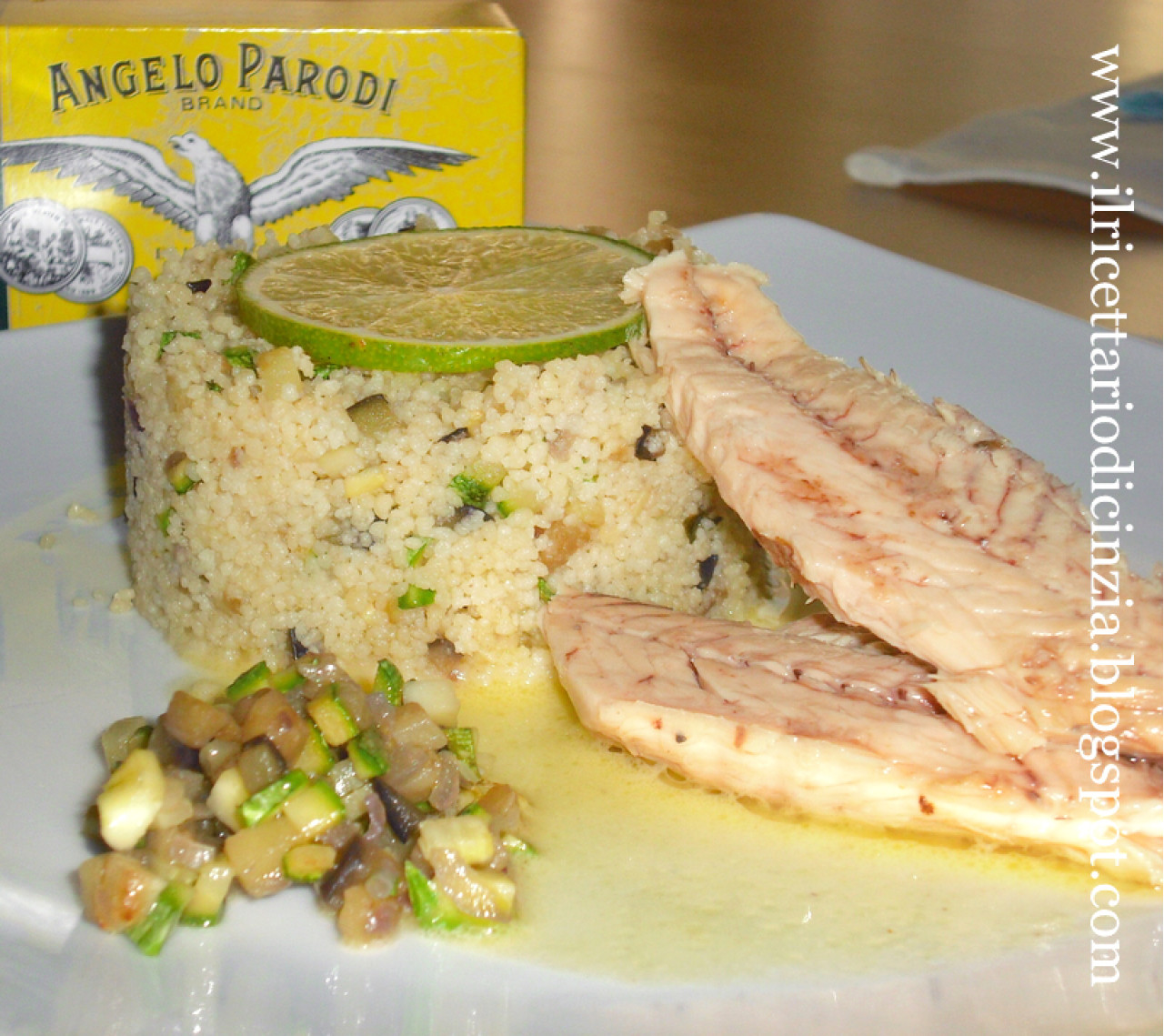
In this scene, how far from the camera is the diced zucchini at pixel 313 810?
2219mm

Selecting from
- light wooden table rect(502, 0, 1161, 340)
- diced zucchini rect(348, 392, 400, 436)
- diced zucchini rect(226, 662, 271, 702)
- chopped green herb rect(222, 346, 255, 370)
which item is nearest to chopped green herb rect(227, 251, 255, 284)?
chopped green herb rect(222, 346, 255, 370)

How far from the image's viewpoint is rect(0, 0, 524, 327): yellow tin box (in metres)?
3.74

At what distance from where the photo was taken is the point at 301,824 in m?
2.22

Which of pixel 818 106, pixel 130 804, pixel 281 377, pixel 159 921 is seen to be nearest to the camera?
pixel 159 921

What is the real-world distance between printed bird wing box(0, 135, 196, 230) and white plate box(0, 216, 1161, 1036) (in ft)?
1.35

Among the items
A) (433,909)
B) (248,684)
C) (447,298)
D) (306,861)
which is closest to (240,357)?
(447,298)

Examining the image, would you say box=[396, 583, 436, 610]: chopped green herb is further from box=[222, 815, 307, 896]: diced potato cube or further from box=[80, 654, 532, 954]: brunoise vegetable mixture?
box=[222, 815, 307, 896]: diced potato cube

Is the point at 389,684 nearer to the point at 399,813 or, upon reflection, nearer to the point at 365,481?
the point at 399,813

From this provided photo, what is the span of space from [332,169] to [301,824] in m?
2.34

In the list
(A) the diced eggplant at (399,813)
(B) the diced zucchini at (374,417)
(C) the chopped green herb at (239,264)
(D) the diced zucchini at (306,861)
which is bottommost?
(D) the diced zucchini at (306,861)

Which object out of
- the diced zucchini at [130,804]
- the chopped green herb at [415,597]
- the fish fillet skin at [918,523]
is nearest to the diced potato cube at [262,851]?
the diced zucchini at [130,804]

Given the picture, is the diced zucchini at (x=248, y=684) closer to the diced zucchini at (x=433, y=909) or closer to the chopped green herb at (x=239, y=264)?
the diced zucchini at (x=433, y=909)

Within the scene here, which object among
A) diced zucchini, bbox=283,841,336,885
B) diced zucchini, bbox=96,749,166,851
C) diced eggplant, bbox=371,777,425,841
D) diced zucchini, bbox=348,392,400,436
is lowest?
diced zucchini, bbox=283,841,336,885

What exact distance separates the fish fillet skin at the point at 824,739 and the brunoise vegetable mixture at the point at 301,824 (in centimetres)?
31
